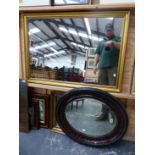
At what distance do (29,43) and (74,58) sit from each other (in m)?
0.50

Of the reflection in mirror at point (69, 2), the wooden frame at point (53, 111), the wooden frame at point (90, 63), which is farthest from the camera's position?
the wooden frame at point (53, 111)

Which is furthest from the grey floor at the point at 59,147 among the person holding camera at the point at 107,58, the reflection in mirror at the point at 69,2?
the reflection in mirror at the point at 69,2

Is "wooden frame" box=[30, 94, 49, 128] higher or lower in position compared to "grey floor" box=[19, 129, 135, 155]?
higher

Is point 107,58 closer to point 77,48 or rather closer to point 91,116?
point 77,48

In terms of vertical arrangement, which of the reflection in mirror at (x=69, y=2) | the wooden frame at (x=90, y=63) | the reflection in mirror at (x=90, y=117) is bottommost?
the reflection in mirror at (x=90, y=117)

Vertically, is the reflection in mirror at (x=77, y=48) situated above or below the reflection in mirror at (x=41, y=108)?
above

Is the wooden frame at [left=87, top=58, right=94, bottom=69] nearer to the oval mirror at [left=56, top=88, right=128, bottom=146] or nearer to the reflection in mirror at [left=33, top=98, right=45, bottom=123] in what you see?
the oval mirror at [left=56, top=88, right=128, bottom=146]

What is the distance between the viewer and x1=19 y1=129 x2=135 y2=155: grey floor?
155cm

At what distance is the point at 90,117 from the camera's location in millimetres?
1650

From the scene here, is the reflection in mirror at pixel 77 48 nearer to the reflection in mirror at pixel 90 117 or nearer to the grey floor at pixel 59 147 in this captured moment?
the reflection in mirror at pixel 90 117

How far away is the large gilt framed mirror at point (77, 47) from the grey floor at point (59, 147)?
1.85 ft

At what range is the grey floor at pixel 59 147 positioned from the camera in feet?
5.08

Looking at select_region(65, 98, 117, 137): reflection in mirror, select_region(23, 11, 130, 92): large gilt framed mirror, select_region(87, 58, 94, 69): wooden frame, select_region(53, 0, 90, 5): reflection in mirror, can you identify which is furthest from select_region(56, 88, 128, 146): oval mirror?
select_region(53, 0, 90, 5): reflection in mirror

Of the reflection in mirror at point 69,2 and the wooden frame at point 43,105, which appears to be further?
the wooden frame at point 43,105
